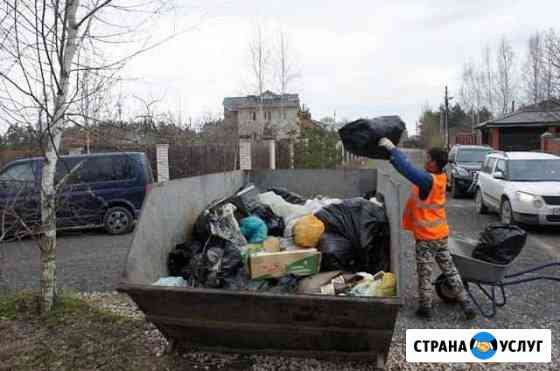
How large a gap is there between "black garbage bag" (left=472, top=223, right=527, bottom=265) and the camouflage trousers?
34 centimetres

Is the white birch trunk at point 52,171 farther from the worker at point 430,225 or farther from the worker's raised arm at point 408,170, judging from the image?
the worker at point 430,225

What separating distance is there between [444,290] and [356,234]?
1.35 metres

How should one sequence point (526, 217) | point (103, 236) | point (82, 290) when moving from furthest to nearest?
1. point (103, 236)
2. point (526, 217)
3. point (82, 290)

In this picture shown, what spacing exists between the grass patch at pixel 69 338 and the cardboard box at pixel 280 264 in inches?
37.6

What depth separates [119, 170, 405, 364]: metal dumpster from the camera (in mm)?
2461

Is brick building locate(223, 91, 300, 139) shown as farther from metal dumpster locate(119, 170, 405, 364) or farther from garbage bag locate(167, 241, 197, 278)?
metal dumpster locate(119, 170, 405, 364)

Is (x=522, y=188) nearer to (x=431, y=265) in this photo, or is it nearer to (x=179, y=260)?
(x=431, y=265)

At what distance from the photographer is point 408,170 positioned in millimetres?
3592

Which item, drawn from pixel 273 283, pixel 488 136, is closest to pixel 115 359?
pixel 273 283

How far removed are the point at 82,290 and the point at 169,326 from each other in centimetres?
279

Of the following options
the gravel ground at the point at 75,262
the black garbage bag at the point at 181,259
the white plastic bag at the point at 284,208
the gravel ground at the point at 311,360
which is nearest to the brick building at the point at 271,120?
the gravel ground at the point at 75,262

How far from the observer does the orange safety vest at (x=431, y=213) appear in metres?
3.85

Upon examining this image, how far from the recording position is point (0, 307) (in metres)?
4.14

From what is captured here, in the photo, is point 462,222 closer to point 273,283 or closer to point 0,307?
point 273,283
